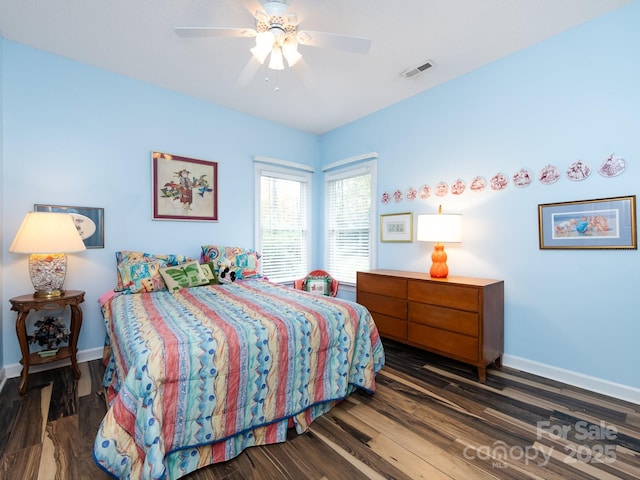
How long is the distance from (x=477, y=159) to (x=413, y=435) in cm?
241

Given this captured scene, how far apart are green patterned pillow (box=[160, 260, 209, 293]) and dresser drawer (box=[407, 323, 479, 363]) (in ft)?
6.82

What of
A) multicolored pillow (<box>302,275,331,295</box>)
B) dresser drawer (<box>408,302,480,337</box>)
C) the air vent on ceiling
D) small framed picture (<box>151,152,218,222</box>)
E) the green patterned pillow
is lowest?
dresser drawer (<box>408,302,480,337</box>)

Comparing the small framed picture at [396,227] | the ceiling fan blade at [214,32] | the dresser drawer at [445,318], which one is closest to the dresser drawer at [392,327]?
the dresser drawer at [445,318]

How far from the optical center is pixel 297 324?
1.85m

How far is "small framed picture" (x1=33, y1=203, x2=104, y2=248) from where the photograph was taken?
269cm

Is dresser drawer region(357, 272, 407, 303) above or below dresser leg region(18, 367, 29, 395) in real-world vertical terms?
above

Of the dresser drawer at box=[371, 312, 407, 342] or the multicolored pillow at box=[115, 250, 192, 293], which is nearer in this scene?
the multicolored pillow at box=[115, 250, 192, 293]

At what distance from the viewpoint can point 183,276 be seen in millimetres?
2826

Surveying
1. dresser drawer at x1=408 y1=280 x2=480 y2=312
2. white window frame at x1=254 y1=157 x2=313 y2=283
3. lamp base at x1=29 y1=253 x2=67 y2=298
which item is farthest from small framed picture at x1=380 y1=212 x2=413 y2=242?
lamp base at x1=29 y1=253 x2=67 y2=298

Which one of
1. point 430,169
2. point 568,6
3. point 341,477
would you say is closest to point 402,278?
point 430,169

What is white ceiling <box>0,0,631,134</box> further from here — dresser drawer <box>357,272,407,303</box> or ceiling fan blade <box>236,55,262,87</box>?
dresser drawer <box>357,272,407,303</box>

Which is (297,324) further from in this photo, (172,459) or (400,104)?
(400,104)

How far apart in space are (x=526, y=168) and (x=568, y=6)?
1.12 metres

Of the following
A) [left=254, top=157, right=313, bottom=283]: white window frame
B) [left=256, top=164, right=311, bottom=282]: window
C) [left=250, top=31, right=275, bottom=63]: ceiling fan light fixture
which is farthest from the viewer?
[left=256, top=164, right=311, bottom=282]: window
